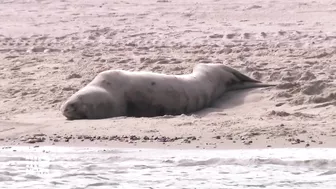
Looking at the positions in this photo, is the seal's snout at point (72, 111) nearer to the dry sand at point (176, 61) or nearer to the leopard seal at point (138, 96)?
the leopard seal at point (138, 96)

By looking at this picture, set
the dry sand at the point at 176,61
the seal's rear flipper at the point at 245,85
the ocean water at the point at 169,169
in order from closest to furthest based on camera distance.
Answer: the ocean water at the point at 169,169
the dry sand at the point at 176,61
the seal's rear flipper at the point at 245,85

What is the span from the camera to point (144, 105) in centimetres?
952

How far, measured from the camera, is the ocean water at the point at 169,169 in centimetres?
641

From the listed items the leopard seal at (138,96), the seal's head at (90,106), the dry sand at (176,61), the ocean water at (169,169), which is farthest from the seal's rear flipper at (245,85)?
the ocean water at (169,169)

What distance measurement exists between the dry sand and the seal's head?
22 centimetres

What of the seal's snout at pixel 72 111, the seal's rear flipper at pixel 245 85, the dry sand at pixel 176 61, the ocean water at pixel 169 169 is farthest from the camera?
the seal's rear flipper at pixel 245 85

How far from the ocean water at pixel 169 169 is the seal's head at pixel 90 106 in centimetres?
161

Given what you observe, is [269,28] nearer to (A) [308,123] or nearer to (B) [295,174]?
(A) [308,123]

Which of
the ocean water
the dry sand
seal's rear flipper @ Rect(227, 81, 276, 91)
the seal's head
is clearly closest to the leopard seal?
the seal's head

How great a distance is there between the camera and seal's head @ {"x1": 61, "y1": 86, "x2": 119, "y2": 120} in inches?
362

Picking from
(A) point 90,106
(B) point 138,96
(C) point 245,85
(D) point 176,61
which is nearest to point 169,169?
(A) point 90,106

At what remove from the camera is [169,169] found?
680cm

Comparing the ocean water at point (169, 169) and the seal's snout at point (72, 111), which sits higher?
the seal's snout at point (72, 111)

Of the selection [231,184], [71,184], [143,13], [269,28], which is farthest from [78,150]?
[143,13]
